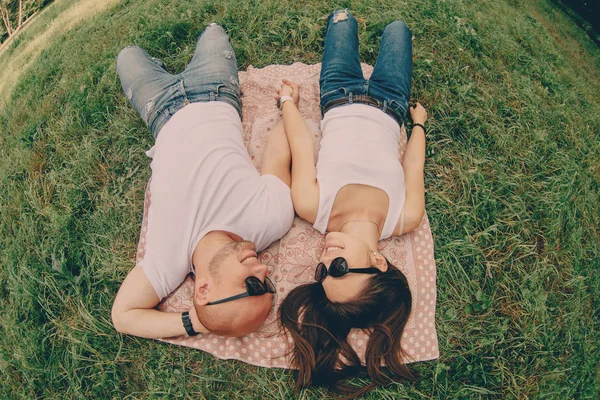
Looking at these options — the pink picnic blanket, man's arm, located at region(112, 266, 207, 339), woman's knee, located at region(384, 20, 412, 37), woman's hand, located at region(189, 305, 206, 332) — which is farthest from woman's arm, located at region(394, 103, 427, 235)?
man's arm, located at region(112, 266, 207, 339)

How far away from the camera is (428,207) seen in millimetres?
3594

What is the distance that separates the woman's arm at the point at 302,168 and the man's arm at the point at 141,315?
119 cm

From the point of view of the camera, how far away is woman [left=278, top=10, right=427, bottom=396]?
280 cm

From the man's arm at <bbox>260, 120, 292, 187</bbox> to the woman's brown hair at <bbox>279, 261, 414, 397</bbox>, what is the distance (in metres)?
0.96

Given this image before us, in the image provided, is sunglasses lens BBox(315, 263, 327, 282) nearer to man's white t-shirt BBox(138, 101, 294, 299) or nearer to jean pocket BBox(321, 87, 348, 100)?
man's white t-shirt BBox(138, 101, 294, 299)

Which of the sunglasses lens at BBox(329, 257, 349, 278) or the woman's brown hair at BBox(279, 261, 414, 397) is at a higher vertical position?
the sunglasses lens at BBox(329, 257, 349, 278)

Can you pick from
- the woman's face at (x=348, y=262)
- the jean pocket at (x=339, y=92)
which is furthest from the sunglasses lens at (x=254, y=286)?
the jean pocket at (x=339, y=92)

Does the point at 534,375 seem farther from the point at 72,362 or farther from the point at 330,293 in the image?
the point at 72,362

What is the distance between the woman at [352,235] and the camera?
9.20ft

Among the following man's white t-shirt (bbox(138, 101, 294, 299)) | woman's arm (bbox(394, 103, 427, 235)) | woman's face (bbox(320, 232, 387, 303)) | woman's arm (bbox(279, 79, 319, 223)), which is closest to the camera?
woman's face (bbox(320, 232, 387, 303))

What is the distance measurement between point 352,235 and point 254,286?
0.86 m

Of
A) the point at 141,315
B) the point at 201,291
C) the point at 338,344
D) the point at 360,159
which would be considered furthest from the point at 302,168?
the point at 141,315

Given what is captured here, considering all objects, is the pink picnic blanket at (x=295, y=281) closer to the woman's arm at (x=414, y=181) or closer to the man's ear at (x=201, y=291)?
the woman's arm at (x=414, y=181)

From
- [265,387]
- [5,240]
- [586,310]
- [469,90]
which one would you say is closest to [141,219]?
[5,240]
